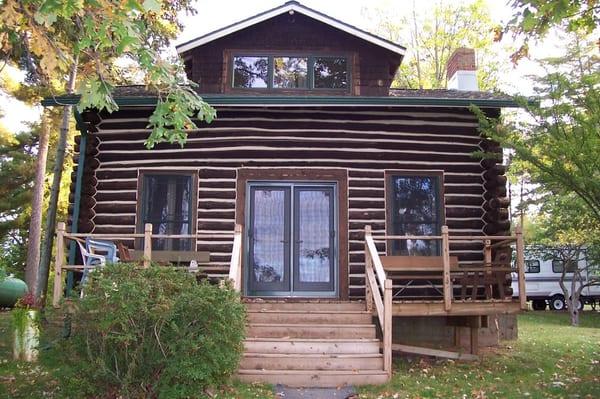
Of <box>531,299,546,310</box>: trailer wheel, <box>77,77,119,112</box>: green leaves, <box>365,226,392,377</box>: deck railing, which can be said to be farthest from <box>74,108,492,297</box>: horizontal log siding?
<box>531,299,546,310</box>: trailer wheel

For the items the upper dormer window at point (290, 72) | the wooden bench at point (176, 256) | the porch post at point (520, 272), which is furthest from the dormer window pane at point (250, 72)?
the porch post at point (520, 272)

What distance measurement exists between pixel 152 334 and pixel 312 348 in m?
2.61

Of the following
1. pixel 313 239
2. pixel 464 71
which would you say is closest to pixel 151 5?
pixel 313 239

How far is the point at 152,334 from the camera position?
228 inches

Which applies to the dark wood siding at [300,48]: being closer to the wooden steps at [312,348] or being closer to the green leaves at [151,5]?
the wooden steps at [312,348]

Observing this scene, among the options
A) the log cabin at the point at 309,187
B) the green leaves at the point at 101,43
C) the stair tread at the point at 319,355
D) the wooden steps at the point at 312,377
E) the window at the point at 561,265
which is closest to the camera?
the green leaves at the point at 101,43

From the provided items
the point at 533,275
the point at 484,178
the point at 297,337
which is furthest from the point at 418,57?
the point at 297,337

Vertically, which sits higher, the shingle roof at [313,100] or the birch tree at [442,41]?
the birch tree at [442,41]

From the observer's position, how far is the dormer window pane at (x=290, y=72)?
442 inches

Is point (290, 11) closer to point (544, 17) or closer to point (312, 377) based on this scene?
point (544, 17)

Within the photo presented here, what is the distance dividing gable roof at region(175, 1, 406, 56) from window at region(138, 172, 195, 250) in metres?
2.68

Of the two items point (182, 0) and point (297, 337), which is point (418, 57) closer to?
point (182, 0)

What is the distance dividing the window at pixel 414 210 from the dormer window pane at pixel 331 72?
222 cm

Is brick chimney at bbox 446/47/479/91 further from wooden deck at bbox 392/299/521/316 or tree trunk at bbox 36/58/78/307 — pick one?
tree trunk at bbox 36/58/78/307
